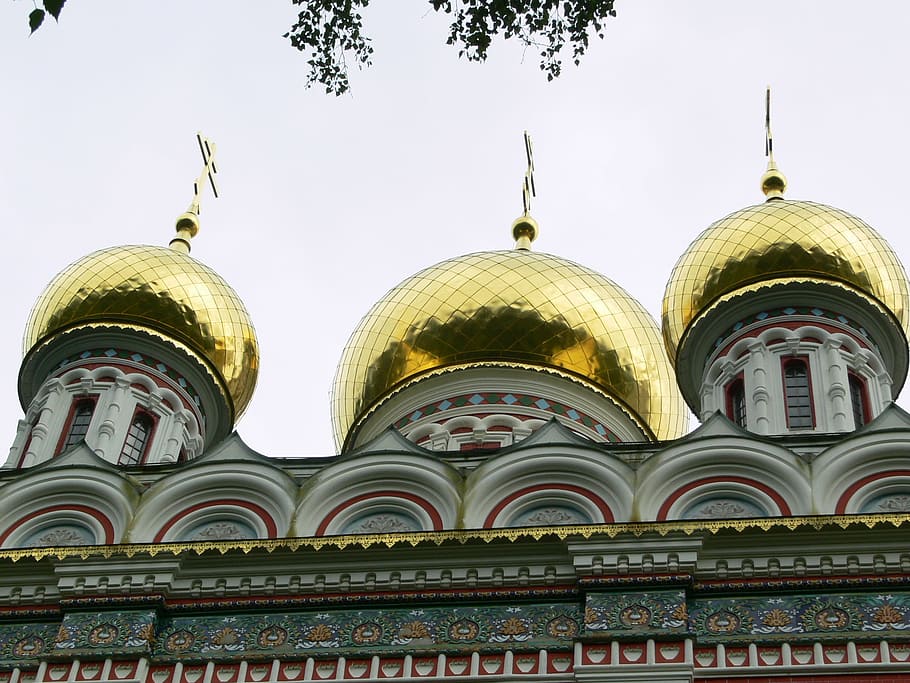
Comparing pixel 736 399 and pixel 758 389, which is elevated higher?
pixel 736 399

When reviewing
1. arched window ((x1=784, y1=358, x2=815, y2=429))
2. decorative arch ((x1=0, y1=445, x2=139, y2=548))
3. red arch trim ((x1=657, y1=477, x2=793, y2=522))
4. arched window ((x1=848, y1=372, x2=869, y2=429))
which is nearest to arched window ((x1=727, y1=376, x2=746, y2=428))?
arched window ((x1=784, y1=358, x2=815, y2=429))

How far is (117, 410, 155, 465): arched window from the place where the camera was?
12.5m

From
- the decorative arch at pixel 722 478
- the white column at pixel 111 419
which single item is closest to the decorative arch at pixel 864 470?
the decorative arch at pixel 722 478

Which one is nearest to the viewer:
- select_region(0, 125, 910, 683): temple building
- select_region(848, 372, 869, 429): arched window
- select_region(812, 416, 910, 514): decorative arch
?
select_region(0, 125, 910, 683): temple building

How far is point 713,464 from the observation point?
8.17 metres

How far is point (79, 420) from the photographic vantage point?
1262cm

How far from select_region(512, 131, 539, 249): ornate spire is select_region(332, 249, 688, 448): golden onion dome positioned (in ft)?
4.49

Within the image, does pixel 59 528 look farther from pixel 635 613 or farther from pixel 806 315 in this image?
pixel 806 315

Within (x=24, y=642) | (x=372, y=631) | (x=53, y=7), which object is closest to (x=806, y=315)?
(x=372, y=631)

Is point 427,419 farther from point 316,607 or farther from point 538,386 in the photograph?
point 316,607

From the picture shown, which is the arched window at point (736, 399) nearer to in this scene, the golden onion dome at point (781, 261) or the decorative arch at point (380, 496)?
the golden onion dome at point (781, 261)

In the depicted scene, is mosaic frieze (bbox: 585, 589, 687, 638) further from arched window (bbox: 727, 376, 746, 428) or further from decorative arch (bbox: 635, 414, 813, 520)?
arched window (bbox: 727, 376, 746, 428)

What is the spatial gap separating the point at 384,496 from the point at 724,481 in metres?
1.76

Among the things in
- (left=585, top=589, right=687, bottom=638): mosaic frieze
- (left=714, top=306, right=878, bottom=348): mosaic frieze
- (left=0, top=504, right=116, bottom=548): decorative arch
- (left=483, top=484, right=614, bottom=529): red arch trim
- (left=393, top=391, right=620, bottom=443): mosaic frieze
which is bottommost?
(left=585, top=589, right=687, bottom=638): mosaic frieze
